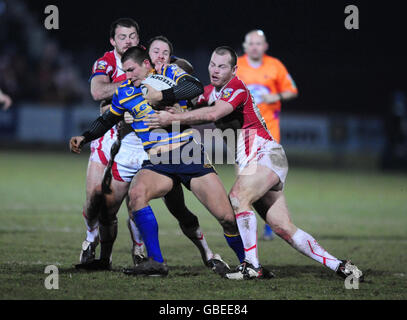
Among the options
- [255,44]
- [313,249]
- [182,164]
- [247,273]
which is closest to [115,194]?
[182,164]

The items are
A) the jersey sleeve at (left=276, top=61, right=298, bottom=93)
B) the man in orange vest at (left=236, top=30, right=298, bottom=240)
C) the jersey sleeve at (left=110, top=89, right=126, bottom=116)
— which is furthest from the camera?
the jersey sleeve at (left=276, top=61, right=298, bottom=93)

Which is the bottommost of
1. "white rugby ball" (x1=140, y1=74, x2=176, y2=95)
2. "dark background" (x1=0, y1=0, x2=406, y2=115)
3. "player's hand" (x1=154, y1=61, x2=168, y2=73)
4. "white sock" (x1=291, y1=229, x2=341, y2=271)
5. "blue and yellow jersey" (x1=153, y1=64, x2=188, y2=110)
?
"white sock" (x1=291, y1=229, x2=341, y2=271)

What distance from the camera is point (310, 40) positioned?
24.0 meters

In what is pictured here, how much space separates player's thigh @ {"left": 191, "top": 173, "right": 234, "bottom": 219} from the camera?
6.23 metres

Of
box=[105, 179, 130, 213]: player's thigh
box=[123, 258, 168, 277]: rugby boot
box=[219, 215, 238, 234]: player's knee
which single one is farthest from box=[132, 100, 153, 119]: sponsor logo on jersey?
box=[123, 258, 168, 277]: rugby boot

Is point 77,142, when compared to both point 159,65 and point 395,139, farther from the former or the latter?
point 395,139

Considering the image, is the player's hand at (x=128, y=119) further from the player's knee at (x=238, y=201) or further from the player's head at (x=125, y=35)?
the player's knee at (x=238, y=201)

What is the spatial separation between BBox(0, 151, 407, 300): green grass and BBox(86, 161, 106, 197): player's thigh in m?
0.78

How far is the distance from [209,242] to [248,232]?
2.58m

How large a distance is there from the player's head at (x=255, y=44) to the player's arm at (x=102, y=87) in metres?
3.24

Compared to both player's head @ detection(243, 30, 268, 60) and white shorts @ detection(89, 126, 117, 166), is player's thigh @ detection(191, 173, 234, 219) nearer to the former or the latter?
white shorts @ detection(89, 126, 117, 166)
